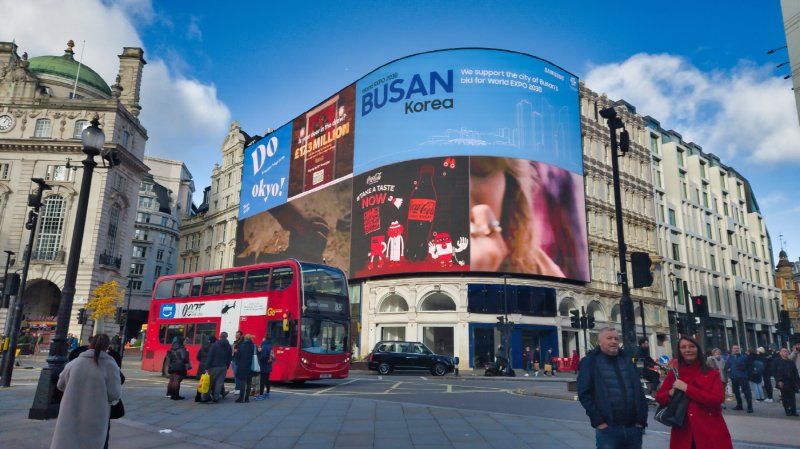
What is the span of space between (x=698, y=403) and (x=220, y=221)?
6692 centimetres

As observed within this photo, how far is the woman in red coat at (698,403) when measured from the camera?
4527mm

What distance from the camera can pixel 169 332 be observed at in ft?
72.7

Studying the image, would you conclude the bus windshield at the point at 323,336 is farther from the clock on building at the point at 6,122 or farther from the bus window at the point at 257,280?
the clock on building at the point at 6,122

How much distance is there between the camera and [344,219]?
4659cm

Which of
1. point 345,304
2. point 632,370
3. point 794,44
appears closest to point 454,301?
point 345,304

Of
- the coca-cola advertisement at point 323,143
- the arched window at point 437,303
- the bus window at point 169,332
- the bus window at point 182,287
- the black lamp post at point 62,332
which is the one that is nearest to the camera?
the black lamp post at point 62,332

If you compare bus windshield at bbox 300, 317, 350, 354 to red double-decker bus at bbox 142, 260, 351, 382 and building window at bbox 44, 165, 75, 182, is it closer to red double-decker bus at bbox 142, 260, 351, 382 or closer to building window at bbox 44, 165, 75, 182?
red double-decker bus at bbox 142, 260, 351, 382

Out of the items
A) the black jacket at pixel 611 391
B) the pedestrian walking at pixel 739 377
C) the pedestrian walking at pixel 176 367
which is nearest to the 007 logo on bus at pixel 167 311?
the pedestrian walking at pixel 176 367

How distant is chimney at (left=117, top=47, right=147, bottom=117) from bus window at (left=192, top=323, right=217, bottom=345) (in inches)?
1680

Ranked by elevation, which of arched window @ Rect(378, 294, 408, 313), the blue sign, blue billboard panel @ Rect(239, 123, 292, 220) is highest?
blue billboard panel @ Rect(239, 123, 292, 220)

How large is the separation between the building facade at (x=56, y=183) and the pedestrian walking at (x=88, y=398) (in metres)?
45.2

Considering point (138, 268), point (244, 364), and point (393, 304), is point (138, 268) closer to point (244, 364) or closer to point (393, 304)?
point (393, 304)

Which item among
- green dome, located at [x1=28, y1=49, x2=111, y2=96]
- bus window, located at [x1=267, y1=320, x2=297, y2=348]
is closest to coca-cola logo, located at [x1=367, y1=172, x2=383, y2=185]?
bus window, located at [x1=267, y1=320, x2=297, y2=348]

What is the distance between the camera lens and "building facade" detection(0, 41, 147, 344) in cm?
4575
